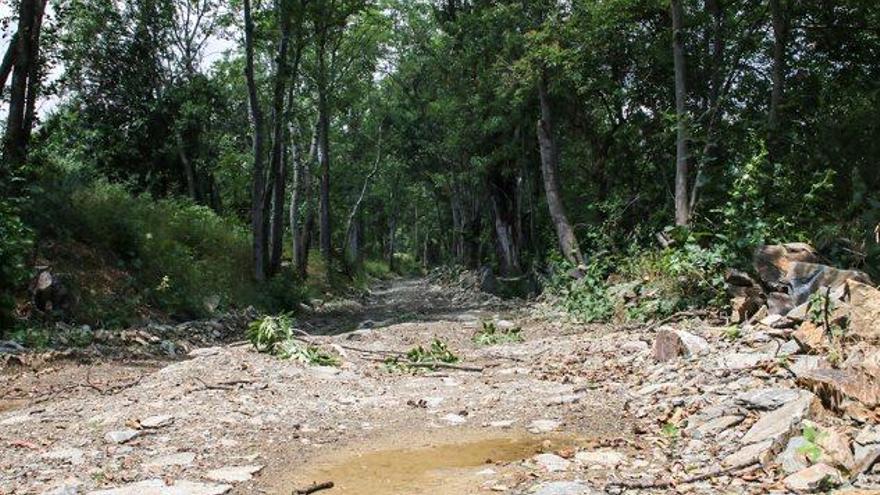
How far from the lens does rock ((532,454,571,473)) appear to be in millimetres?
4590

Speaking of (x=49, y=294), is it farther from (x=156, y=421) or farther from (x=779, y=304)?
(x=779, y=304)

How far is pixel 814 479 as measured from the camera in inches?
147

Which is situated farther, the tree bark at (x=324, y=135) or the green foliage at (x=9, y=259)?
the tree bark at (x=324, y=135)

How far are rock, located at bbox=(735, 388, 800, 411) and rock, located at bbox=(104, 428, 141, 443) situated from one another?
447 cm

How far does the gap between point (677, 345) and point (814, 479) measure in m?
3.42

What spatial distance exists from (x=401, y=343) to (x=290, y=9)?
422 inches

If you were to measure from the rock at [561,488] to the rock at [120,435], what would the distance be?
304 centimetres

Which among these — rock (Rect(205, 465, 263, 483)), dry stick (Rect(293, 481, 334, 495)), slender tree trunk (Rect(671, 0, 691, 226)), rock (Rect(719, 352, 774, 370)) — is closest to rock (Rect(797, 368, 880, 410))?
rock (Rect(719, 352, 774, 370))

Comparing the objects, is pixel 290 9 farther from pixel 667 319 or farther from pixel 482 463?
pixel 482 463

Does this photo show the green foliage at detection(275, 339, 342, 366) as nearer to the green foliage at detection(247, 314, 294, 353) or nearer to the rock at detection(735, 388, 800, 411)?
the green foliage at detection(247, 314, 294, 353)

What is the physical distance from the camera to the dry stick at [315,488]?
14.2 feet

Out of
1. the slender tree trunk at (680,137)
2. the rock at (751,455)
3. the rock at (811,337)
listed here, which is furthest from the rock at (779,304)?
the slender tree trunk at (680,137)

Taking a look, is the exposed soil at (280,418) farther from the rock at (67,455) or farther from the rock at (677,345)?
the rock at (677,345)

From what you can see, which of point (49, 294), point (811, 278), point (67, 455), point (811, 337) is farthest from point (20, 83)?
point (811, 337)
